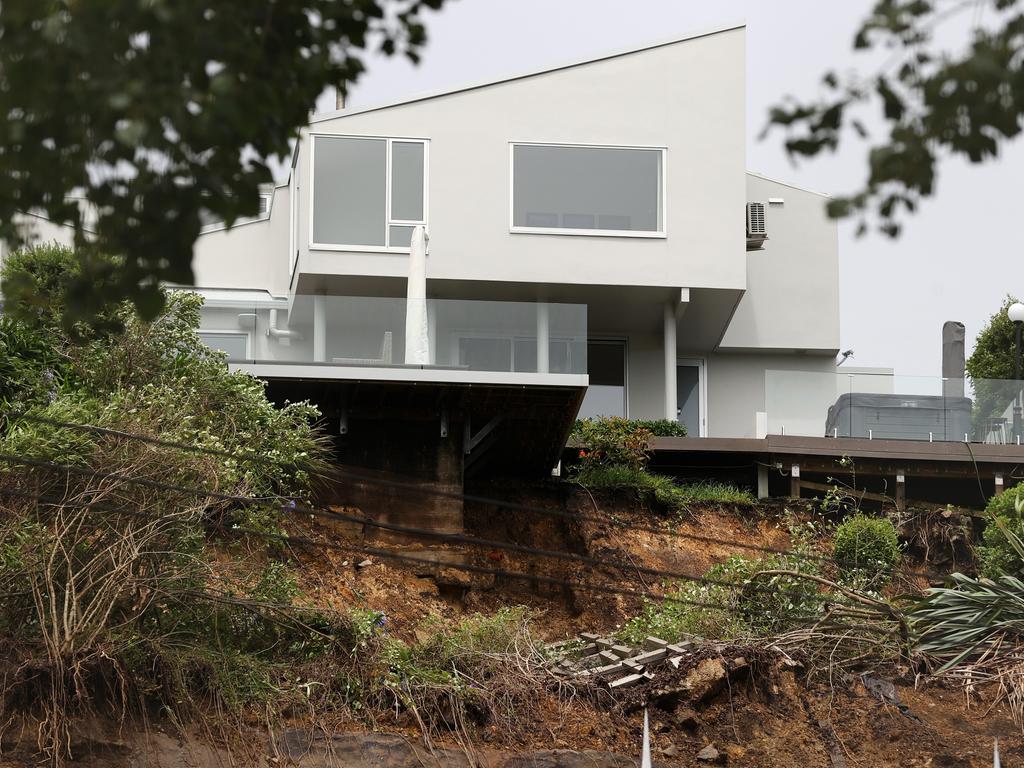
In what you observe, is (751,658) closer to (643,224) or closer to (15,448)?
(15,448)

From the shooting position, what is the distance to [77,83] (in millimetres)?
5754

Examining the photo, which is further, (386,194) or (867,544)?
(386,194)

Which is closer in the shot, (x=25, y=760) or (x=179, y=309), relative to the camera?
(x=25, y=760)

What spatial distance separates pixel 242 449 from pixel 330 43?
858cm

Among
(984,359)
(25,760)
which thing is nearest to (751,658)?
(25,760)

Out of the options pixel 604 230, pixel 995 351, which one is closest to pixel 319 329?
pixel 604 230

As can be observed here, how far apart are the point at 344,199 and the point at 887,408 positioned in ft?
30.0

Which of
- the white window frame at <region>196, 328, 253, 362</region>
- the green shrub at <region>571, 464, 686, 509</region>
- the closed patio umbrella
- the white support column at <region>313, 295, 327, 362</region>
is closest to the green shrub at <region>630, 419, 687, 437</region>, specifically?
the green shrub at <region>571, 464, 686, 509</region>

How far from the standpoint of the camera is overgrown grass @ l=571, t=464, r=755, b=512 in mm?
21000

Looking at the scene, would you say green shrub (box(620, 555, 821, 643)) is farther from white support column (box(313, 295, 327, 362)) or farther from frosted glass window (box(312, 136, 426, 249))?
frosted glass window (box(312, 136, 426, 249))

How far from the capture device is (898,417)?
23391 millimetres

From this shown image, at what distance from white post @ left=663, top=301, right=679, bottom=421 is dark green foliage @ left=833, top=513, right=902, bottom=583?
5992 mm

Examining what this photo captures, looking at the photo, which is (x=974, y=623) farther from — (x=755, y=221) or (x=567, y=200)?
(x=755, y=221)

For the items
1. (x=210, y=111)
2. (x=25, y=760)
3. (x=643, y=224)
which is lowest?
(x=25, y=760)
